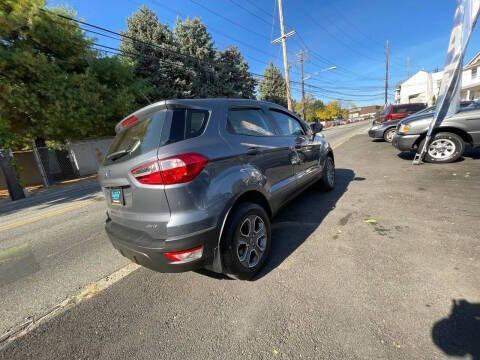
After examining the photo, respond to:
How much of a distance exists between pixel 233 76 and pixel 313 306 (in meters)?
27.0

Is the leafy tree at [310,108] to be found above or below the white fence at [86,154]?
above

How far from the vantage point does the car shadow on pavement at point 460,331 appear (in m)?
1.58

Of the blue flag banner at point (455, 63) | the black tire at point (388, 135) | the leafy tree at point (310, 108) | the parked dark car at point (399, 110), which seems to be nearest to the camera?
the blue flag banner at point (455, 63)

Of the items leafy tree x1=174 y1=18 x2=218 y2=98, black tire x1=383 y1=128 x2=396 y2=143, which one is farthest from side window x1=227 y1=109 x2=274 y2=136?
leafy tree x1=174 y1=18 x2=218 y2=98

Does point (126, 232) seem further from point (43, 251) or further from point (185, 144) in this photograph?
point (43, 251)

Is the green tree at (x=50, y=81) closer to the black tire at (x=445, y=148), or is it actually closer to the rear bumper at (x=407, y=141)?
the rear bumper at (x=407, y=141)

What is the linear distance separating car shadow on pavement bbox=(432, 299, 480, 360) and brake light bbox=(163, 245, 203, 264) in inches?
70.7

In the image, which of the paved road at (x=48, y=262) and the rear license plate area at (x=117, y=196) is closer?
the rear license plate area at (x=117, y=196)

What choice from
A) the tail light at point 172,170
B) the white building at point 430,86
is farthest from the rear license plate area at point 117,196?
the white building at point 430,86

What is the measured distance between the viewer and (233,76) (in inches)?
1032

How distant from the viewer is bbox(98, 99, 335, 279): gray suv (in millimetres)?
2025

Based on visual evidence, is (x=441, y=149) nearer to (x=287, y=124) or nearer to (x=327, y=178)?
(x=327, y=178)

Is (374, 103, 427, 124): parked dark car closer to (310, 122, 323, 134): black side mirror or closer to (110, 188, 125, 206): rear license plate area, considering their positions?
(310, 122, 323, 134): black side mirror

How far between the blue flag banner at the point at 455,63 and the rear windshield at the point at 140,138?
6.68 meters
